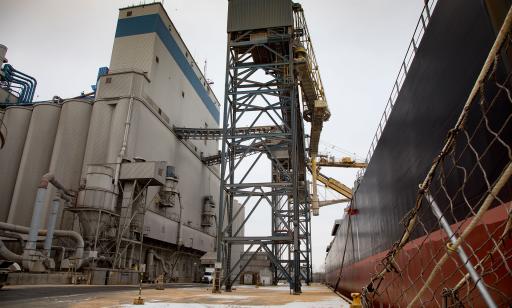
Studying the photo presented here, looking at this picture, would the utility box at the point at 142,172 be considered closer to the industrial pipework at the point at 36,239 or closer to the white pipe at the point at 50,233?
the industrial pipework at the point at 36,239

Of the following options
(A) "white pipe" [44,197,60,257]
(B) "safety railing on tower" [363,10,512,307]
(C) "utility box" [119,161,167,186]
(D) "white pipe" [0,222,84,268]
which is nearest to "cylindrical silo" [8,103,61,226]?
(D) "white pipe" [0,222,84,268]

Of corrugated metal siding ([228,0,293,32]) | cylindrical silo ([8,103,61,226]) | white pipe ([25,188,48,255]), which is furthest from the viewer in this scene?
cylindrical silo ([8,103,61,226])

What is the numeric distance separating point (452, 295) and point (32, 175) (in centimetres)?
3243

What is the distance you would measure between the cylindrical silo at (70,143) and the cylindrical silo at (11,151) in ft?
13.3

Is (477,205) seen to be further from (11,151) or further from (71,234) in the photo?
(11,151)

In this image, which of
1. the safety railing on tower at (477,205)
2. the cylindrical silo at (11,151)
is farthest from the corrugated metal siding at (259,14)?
the cylindrical silo at (11,151)

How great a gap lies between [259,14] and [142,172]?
14.6 meters

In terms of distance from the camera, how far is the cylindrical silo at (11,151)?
27906 mm

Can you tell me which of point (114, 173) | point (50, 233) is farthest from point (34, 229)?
point (114, 173)

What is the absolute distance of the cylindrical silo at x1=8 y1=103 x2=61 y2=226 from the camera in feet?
86.6

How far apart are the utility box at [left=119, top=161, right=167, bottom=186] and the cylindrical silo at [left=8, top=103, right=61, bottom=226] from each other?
732cm

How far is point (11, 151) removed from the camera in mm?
29500

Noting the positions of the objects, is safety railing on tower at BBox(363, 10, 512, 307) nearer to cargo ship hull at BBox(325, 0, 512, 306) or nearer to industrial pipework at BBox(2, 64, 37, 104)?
cargo ship hull at BBox(325, 0, 512, 306)

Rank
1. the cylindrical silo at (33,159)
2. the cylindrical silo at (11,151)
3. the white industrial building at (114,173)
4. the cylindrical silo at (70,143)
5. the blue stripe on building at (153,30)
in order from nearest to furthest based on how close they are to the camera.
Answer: the white industrial building at (114,173)
the cylindrical silo at (33,159)
the cylindrical silo at (70,143)
the cylindrical silo at (11,151)
the blue stripe on building at (153,30)
